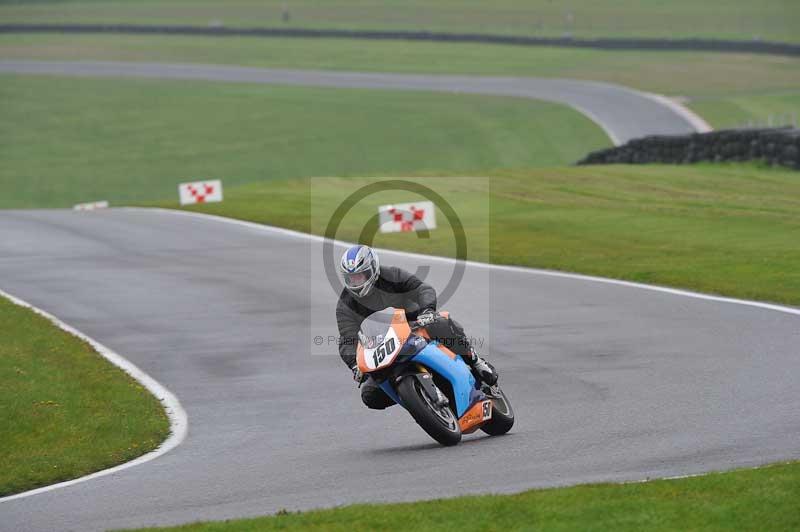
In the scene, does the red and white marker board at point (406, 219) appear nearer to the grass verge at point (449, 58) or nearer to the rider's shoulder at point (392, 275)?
the rider's shoulder at point (392, 275)

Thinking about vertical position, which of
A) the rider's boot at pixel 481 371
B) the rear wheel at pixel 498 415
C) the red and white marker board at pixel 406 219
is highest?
the rider's boot at pixel 481 371

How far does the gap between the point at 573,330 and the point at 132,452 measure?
669cm

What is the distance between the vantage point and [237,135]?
184ft

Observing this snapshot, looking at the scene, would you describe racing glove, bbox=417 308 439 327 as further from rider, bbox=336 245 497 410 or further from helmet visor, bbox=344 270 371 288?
helmet visor, bbox=344 270 371 288

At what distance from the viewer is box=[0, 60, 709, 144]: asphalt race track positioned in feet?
182

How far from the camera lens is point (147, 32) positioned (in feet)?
294

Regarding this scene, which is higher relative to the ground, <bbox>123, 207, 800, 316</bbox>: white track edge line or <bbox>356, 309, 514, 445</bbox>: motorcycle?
<bbox>356, 309, 514, 445</bbox>: motorcycle

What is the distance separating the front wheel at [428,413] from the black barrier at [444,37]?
6740cm

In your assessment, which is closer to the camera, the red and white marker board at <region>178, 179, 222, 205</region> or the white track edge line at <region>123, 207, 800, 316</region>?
the white track edge line at <region>123, 207, 800, 316</region>

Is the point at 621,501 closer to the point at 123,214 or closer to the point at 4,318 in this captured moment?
the point at 4,318

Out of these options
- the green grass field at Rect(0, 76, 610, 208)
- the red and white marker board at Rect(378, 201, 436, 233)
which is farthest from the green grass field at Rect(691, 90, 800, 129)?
the red and white marker board at Rect(378, 201, 436, 233)

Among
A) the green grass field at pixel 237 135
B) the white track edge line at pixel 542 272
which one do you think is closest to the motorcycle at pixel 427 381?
the white track edge line at pixel 542 272

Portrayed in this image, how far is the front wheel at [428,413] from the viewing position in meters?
10.5

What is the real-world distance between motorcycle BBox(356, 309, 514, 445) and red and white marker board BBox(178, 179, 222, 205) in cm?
2524
